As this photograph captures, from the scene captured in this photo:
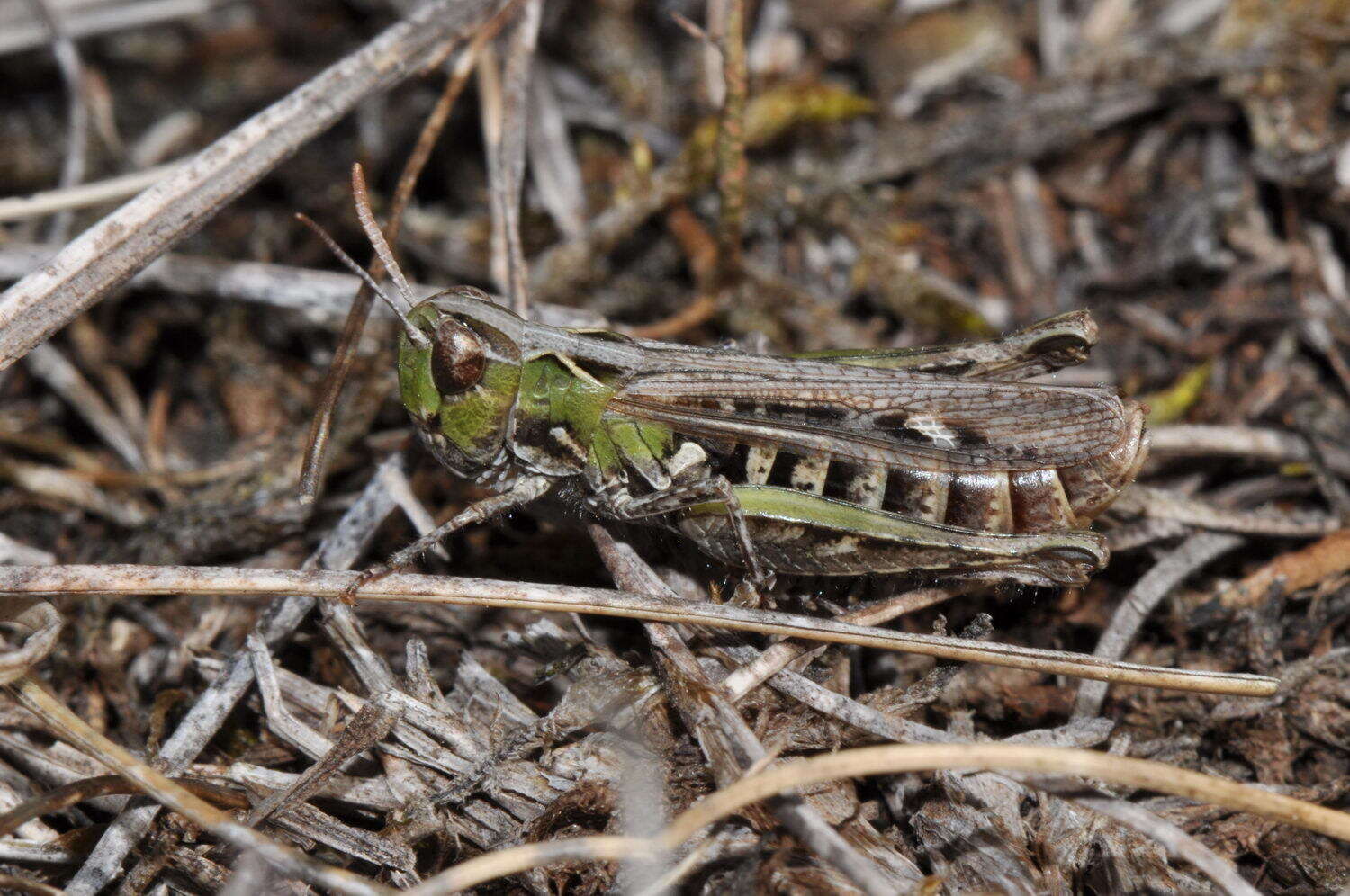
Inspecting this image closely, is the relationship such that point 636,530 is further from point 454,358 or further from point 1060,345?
point 1060,345

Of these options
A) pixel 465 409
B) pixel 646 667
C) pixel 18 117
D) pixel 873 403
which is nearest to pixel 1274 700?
pixel 873 403

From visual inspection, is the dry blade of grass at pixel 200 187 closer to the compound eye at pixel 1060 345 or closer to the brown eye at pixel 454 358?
the brown eye at pixel 454 358

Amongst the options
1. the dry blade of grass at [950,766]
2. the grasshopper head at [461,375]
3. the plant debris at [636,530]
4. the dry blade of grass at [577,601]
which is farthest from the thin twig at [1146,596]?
the grasshopper head at [461,375]

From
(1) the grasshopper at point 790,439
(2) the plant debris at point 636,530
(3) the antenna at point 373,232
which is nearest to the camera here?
(2) the plant debris at point 636,530

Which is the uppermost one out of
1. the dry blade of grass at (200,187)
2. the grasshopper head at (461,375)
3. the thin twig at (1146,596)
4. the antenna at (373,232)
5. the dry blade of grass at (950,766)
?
the dry blade of grass at (200,187)

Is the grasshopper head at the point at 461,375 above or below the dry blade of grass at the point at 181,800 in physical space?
above

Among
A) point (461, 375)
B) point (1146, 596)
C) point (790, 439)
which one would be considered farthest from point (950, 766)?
point (461, 375)

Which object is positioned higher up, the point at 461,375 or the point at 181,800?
the point at 461,375

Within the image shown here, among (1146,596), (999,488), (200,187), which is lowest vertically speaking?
(1146,596)
